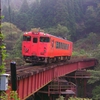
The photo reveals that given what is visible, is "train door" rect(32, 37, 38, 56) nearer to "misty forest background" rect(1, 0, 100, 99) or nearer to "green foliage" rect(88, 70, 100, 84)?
"green foliage" rect(88, 70, 100, 84)


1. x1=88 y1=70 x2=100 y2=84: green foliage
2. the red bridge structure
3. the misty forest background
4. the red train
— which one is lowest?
x1=88 y1=70 x2=100 y2=84: green foliage

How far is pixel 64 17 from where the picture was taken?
247 ft

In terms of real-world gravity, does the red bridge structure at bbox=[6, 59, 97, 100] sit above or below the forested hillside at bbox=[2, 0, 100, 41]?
below

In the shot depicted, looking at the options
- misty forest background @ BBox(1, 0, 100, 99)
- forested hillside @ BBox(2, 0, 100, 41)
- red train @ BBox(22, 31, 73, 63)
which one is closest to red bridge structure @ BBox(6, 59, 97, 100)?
red train @ BBox(22, 31, 73, 63)

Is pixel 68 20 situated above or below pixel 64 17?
below

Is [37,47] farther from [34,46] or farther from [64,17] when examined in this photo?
[64,17]

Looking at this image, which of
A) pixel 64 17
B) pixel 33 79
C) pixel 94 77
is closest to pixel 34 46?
pixel 33 79

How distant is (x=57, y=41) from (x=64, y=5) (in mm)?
56415

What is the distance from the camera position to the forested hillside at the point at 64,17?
251 ft

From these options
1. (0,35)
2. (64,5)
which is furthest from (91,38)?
(0,35)

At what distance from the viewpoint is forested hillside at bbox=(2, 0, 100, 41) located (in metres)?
76.4

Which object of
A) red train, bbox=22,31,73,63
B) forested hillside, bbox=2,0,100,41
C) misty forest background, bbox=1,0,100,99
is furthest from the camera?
forested hillside, bbox=2,0,100,41

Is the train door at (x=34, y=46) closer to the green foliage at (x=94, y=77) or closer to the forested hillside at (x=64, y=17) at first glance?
the green foliage at (x=94, y=77)

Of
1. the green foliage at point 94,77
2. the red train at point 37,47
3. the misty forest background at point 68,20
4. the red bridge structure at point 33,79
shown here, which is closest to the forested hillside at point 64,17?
the misty forest background at point 68,20
